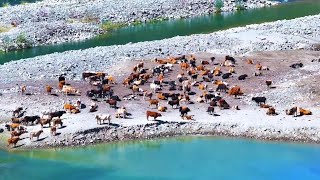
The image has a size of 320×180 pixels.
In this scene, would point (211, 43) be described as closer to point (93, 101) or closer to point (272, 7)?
point (93, 101)

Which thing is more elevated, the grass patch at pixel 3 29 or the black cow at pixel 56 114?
the grass patch at pixel 3 29

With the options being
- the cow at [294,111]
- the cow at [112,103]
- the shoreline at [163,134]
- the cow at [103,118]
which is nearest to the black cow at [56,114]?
the shoreline at [163,134]

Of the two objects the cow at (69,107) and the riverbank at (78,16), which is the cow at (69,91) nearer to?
the cow at (69,107)

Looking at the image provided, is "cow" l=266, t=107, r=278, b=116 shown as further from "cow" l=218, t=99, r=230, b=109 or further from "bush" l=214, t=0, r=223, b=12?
"bush" l=214, t=0, r=223, b=12

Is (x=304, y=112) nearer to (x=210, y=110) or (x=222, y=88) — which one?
(x=210, y=110)

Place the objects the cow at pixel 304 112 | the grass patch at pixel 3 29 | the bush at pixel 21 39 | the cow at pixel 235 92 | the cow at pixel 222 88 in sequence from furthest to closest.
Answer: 1. the grass patch at pixel 3 29
2. the bush at pixel 21 39
3. the cow at pixel 222 88
4. the cow at pixel 235 92
5. the cow at pixel 304 112

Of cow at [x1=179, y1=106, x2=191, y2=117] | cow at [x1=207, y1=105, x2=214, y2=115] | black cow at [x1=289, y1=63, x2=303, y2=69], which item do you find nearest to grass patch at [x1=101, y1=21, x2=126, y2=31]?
black cow at [x1=289, y1=63, x2=303, y2=69]
